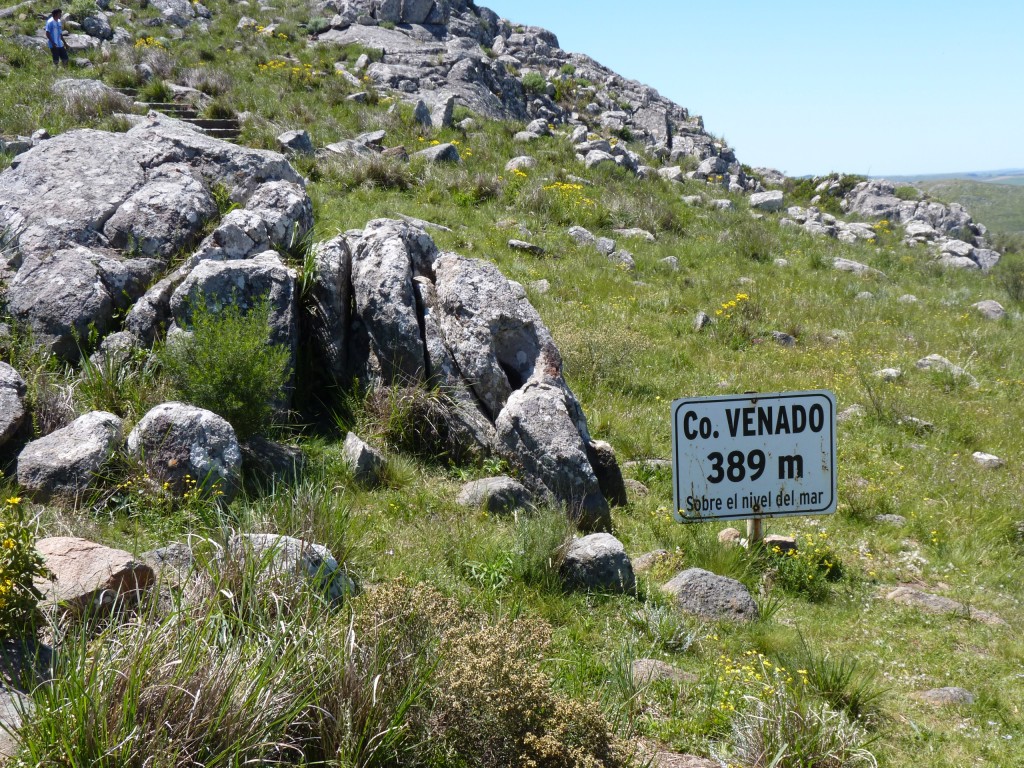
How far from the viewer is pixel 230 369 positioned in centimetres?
580

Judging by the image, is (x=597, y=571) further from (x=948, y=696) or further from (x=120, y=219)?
(x=120, y=219)

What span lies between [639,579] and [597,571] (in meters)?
0.44

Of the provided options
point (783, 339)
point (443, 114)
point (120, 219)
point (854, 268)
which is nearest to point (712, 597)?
point (120, 219)

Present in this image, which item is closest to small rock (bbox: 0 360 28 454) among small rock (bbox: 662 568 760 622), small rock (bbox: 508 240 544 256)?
small rock (bbox: 662 568 760 622)

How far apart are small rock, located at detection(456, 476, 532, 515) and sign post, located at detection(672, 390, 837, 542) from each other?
3.98ft

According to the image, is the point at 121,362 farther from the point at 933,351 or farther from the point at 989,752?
the point at 933,351

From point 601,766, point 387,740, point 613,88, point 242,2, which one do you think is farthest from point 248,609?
point 613,88

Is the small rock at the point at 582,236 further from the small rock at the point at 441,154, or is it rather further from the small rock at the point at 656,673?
the small rock at the point at 656,673

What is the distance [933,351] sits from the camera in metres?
11.7

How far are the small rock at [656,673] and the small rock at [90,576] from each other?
235cm

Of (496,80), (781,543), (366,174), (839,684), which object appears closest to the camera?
(839,684)

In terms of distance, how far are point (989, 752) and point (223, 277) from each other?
6.13m

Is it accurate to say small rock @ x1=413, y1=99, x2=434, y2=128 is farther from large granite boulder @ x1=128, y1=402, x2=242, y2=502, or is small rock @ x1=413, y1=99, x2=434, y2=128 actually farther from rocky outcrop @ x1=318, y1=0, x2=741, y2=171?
large granite boulder @ x1=128, y1=402, x2=242, y2=502

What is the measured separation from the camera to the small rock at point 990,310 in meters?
14.1
